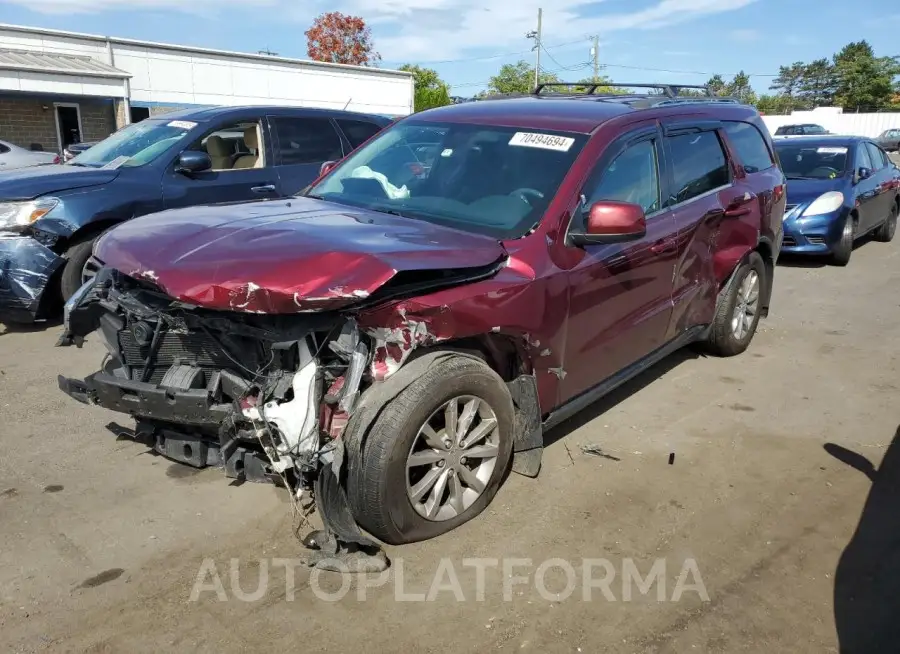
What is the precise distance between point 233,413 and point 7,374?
320 cm

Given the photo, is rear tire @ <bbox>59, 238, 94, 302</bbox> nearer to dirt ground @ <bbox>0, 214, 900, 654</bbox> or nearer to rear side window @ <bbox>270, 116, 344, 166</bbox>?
dirt ground @ <bbox>0, 214, 900, 654</bbox>

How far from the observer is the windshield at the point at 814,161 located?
1020 cm

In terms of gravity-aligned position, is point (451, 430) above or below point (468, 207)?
below

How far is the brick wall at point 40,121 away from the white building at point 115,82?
0.02 metres

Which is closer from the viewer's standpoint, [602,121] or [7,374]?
[602,121]

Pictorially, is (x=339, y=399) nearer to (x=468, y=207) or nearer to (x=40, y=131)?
(x=468, y=207)

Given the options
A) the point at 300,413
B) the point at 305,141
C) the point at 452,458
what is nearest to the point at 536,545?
the point at 452,458

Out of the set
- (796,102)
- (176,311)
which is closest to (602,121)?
(176,311)

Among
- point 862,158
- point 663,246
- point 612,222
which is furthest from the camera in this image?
point 862,158

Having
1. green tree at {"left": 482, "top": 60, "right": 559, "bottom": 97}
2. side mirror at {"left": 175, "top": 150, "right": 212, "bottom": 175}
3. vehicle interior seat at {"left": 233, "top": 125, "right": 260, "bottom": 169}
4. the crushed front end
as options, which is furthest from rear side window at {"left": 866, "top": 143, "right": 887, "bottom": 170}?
green tree at {"left": 482, "top": 60, "right": 559, "bottom": 97}

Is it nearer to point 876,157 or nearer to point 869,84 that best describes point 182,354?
point 876,157

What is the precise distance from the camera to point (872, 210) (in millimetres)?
10766

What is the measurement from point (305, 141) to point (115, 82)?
17.4 metres

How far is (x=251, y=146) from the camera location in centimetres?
735
